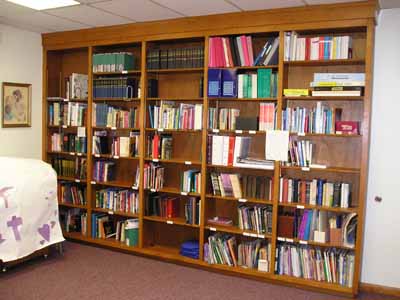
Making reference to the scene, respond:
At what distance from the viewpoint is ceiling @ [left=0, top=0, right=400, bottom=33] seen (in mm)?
3639

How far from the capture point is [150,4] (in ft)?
12.3

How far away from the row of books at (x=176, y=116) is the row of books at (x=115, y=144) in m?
0.31

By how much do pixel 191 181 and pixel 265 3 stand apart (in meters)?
1.97

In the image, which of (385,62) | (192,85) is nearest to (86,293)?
(192,85)

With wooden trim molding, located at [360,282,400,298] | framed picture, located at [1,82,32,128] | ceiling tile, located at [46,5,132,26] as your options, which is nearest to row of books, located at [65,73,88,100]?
framed picture, located at [1,82,32,128]

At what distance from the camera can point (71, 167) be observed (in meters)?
5.19

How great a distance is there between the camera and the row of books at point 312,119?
146 inches

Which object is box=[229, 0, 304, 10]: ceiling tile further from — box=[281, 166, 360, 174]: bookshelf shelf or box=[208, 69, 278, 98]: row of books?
box=[281, 166, 360, 174]: bookshelf shelf

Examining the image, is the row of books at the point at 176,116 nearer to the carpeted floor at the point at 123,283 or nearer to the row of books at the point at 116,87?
the row of books at the point at 116,87

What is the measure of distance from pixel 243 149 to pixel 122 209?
67.3 inches

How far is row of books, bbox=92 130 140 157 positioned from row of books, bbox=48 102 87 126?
0.98 feet

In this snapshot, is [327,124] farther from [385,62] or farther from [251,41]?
[251,41]

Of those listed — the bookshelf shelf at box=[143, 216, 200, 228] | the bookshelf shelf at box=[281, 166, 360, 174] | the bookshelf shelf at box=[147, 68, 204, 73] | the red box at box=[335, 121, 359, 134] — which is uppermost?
the bookshelf shelf at box=[147, 68, 204, 73]

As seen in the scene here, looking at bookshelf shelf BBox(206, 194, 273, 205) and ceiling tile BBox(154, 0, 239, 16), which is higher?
ceiling tile BBox(154, 0, 239, 16)
